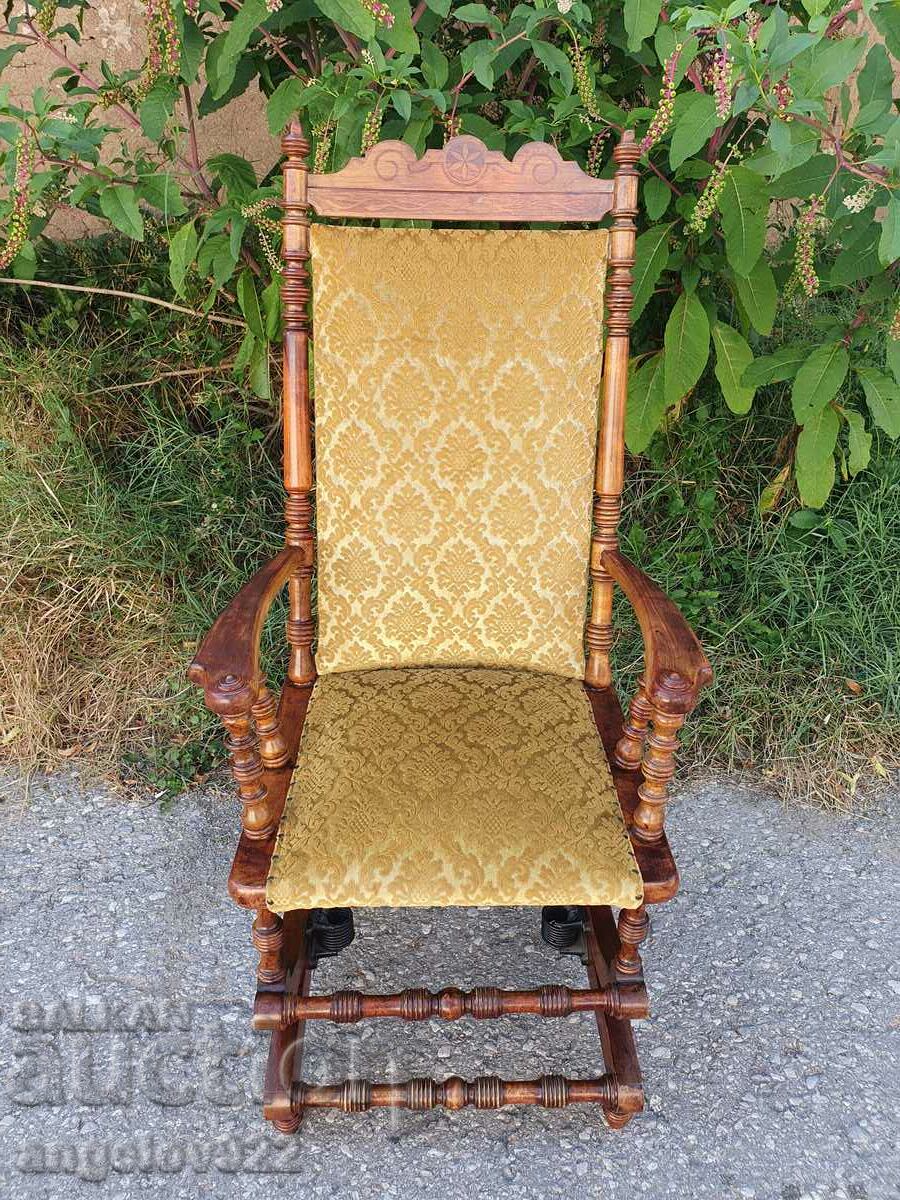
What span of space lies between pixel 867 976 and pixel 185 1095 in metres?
1.45

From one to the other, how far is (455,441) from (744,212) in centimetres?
73

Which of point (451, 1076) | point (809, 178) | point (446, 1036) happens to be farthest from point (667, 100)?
point (446, 1036)

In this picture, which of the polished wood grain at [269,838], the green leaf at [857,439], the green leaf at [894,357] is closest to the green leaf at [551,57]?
the green leaf at [894,357]

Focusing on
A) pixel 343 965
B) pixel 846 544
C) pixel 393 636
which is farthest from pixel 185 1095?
pixel 846 544

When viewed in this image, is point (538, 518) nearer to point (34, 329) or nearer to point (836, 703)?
point (836, 703)

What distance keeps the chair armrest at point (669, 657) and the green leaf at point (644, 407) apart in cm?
71

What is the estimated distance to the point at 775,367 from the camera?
206 centimetres

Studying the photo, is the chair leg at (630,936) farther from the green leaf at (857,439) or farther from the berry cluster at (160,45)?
the berry cluster at (160,45)

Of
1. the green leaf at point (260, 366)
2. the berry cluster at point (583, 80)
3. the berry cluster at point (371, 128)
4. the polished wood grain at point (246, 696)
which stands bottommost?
the polished wood grain at point (246, 696)

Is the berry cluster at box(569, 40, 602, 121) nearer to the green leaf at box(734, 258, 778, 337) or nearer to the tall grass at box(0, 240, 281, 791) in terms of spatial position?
the green leaf at box(734, 258, 778, 337)

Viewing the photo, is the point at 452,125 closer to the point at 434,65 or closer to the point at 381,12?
the point at 434,65

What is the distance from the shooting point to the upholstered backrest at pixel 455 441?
1661mm

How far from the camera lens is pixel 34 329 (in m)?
2.84

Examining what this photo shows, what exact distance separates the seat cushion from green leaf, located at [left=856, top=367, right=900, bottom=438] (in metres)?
1.04
